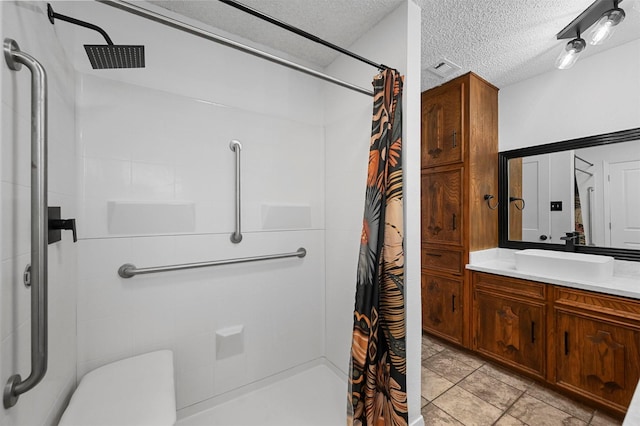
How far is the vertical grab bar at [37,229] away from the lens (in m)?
0.67

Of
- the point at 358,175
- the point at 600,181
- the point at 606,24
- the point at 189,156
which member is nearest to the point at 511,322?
the point at 600,181

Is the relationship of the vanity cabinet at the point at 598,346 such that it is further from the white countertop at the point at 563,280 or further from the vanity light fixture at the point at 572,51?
the vanity light fixture at the point at 572,51

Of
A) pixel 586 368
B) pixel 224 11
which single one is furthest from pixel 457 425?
pixel 224 11

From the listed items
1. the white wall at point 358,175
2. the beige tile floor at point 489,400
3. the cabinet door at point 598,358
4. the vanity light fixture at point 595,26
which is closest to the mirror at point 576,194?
the cabinet door at point 598,358

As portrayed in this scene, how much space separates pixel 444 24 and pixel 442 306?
7.41 feet

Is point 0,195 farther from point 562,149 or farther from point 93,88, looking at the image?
point 562,149

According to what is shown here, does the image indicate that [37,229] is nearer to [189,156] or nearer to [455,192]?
[189,156]

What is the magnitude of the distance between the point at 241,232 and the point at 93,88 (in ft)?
3.46

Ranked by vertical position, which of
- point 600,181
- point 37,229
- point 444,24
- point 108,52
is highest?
point 444,24

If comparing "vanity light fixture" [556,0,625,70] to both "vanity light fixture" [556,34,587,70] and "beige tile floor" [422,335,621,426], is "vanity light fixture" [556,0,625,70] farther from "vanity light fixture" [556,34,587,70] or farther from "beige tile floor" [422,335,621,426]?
"beige tile floor" [422,335,621,426]

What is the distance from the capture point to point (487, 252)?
7.83ft

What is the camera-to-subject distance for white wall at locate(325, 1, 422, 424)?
1.41m

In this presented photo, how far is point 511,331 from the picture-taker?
6.40ft

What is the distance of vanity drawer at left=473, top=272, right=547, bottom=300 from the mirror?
61cm
